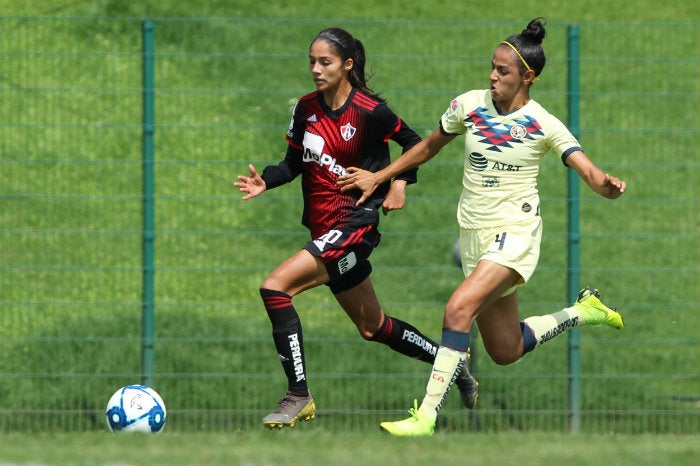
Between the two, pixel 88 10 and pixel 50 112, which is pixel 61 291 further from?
pixel 88 10

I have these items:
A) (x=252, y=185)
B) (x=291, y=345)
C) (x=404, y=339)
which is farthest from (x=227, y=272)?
(x=291, y=345)

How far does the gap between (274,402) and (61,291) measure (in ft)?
5.66

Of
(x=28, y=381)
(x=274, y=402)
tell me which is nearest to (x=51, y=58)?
(x=28, y=381)

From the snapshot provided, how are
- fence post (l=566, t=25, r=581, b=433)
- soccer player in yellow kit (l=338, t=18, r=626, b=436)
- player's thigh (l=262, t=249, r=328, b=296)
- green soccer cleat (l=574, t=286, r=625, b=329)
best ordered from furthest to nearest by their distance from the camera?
fence post (l=566, t=25, r=581, b=433), green soccer cleat (l=574, t=286, r=625, b=329), player's thigh (l=262, t=249, r=328, b=296), soccer player in yellow kit (l=338, t=18, r=626, b=436)

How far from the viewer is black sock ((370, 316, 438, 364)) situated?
8.38 metres

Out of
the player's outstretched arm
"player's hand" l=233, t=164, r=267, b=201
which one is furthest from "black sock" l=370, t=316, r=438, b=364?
the player's outstretched arm

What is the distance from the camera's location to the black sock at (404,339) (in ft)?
27.5

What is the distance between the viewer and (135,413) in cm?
782

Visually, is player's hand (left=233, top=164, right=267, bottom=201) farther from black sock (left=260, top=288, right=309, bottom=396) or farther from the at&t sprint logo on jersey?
black sock (left=260, top=288, right=309, bottom=396)

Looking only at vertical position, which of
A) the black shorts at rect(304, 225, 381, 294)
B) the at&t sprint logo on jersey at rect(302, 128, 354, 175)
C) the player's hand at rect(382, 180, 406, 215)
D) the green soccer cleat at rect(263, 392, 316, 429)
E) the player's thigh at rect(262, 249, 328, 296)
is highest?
the at&t sprint logo on jersey at rect(302, 128, 354, 175)

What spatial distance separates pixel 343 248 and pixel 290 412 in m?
0.98

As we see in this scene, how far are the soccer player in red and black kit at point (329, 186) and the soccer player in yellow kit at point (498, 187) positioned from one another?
481 mm

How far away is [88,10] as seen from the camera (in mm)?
14125

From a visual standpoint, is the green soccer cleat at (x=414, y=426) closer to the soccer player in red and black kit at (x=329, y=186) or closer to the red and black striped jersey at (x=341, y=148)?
the soccer player in red and black kit at (x=329, y=186)
